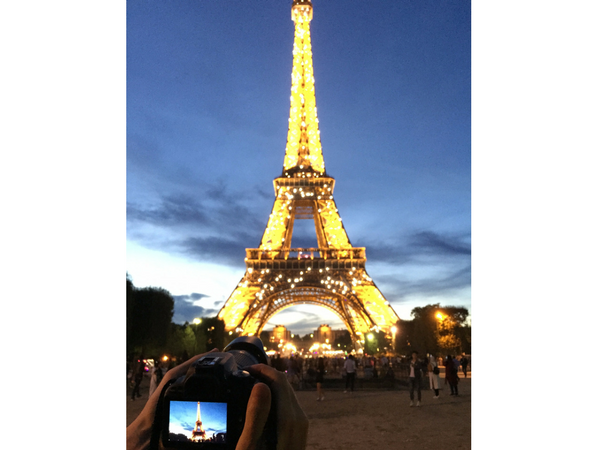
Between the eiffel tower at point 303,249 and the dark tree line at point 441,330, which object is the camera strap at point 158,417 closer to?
the dark tree line at point 441,330

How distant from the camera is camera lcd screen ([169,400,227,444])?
1.46 m

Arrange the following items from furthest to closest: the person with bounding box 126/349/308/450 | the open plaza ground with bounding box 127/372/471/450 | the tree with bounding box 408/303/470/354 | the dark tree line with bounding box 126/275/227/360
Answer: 1. the tree with bounding box 408/303/470/354
2. the dark tree line with bounding box 126/275/227/360
3. the open plaza ground with bounding box 127/372/471/450
4. the person with bounding box 126/349/308/450

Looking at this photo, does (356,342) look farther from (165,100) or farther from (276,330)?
(276,330)

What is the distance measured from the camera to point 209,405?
146cm

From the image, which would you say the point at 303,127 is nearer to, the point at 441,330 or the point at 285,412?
the point at 441,330

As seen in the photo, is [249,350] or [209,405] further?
[249,350]

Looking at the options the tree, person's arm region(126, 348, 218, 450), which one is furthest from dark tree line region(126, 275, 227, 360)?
person's arm region(126, 348, 218, 450)

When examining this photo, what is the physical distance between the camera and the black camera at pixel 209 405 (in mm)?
1415

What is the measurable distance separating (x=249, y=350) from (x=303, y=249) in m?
25.1

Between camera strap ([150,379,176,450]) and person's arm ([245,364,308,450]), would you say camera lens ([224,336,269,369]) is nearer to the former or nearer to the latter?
person's arm ([245,364,308,450])

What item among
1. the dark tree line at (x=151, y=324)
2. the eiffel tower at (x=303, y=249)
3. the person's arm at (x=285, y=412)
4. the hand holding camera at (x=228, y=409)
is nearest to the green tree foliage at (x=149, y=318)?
the dark tree line at (x=151, y=324)

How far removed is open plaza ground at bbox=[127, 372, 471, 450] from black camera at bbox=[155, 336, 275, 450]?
11.7ft

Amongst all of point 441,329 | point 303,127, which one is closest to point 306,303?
point 303,127

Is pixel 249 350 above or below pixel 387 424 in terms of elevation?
above
